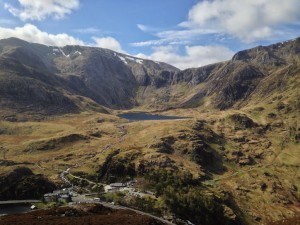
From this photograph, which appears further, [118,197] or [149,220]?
[118,197]

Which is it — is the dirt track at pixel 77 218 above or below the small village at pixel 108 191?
above

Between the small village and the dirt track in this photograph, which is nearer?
the dirt track

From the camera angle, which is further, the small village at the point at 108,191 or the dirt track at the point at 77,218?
the small village at the point at 108,191

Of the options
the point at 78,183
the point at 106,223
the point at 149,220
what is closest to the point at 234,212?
the point at 78,183

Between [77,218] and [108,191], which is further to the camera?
[108,191]

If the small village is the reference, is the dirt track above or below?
above

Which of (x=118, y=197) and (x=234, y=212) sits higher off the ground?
(x=118, y=197)

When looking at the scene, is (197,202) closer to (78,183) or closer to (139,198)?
(139,198)

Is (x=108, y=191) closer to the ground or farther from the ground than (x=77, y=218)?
closer to the ground
